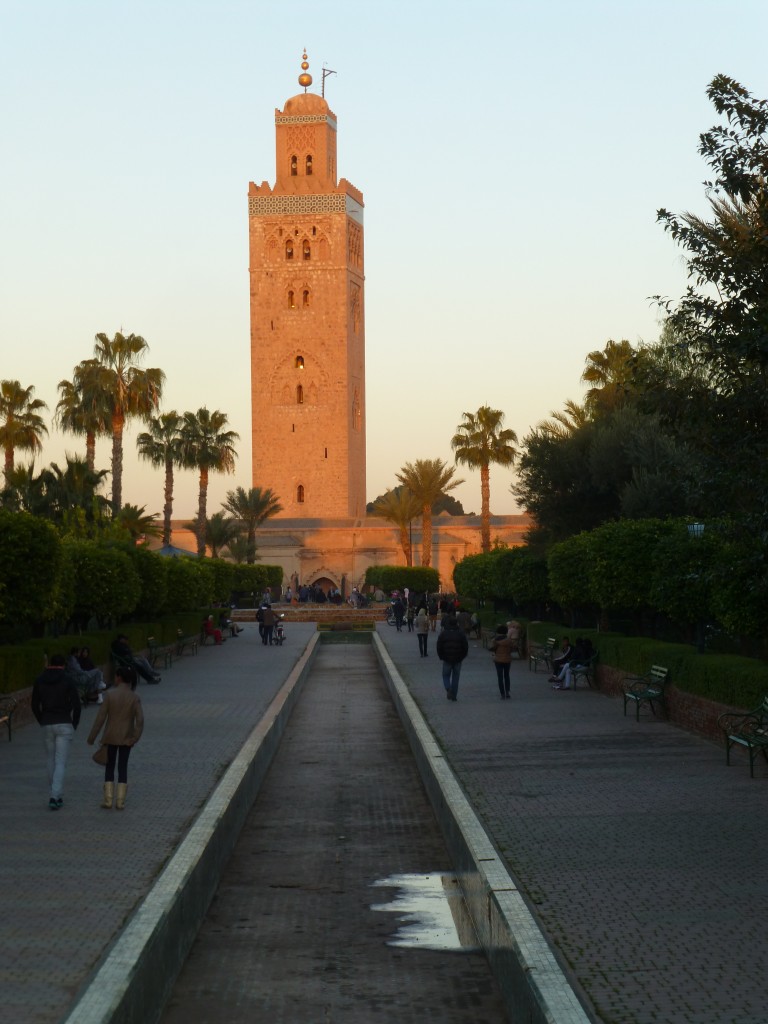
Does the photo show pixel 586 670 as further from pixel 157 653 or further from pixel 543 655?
pixel 157 653

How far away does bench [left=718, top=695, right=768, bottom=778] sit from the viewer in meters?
13.6

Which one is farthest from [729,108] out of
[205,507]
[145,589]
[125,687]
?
[205,507]

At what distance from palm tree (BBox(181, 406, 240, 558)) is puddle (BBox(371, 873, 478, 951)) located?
57453 millimetres

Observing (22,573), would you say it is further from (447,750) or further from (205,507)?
(205,507)

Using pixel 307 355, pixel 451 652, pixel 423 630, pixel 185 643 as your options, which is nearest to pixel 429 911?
pixel 451 652

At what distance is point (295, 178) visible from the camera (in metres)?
97.1

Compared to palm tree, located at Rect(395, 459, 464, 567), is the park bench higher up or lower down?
lower down

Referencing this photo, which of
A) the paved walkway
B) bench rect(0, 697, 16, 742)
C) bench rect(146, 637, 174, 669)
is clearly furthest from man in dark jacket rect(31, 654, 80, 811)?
bench rect(146, 637, 174, 669)

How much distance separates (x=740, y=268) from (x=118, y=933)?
809 centimetres

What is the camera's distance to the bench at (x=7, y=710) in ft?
57.7

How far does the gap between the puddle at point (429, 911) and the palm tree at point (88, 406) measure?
43.4 metres

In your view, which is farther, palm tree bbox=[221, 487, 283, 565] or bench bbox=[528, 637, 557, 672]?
palm tree bbox=[221, 487, 283, 565]

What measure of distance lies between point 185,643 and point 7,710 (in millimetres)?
21335

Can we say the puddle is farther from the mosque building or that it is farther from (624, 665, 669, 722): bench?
the mosque building
